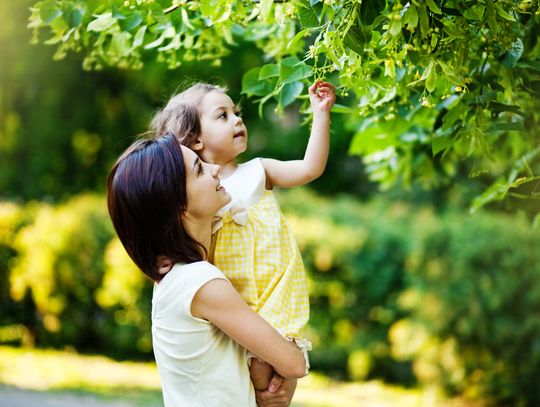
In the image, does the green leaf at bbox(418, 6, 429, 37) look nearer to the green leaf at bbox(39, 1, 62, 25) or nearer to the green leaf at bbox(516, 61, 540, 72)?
the green leaf at bbox(516, 61, 540, 72)

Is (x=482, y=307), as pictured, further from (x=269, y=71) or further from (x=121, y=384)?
(x=269, y=71)

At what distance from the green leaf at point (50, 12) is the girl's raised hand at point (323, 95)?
1.19 metres

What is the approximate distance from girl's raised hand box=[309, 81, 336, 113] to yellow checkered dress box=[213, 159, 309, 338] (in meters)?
0.27

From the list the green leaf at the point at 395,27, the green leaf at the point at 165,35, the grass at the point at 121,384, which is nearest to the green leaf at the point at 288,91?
the green leaf at the point at 165,35

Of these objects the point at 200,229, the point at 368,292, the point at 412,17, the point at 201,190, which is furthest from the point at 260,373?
the point at 368,292

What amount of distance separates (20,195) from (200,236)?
12591 millimetres

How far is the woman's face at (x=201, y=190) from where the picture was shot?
7.15ft

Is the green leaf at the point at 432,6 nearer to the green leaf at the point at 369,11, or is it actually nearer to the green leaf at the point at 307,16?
the green leaf at the point at 369,11

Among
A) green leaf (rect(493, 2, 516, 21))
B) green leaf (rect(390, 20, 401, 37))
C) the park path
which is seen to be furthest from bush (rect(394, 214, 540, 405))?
green leaf (rect(390, 20, 401, 37))

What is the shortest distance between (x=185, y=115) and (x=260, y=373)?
0.81m

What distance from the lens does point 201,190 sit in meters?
2.18

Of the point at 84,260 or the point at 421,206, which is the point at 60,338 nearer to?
the point at 84,260

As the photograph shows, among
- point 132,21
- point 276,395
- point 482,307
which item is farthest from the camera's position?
point 482,307

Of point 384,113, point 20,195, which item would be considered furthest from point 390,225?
point 20,195
